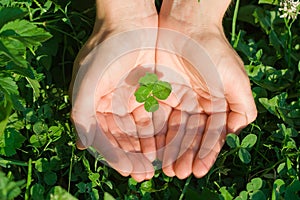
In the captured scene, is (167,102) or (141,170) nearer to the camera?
(141,170)

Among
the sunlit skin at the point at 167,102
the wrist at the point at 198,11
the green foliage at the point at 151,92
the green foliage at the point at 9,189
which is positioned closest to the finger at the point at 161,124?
the sunlit skin at the point at 167,102

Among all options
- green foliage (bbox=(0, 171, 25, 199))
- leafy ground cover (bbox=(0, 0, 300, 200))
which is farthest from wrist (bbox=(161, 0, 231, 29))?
green foliage (bbox=(0, 171, 25, 199))

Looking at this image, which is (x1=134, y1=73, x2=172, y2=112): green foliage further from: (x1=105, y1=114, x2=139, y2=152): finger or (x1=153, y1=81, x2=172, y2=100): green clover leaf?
(x1=105, y1=114, x2=139, y2=152): finger

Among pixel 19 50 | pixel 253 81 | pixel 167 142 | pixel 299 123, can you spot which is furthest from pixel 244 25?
pixel 19 50

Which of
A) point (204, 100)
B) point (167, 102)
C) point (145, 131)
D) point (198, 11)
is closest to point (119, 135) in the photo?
point (145, 131)

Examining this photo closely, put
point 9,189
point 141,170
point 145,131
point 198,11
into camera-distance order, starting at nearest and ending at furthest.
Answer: point 9,189 < point 141,170 < point 145,131 < point 198,11

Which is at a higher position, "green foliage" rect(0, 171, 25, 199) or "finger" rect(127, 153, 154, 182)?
"green foliage" rect(0, 171, 25, 199)

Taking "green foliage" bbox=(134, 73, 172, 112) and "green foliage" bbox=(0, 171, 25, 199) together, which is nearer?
"green foliage" bbox=(0, 171, 25, 199)

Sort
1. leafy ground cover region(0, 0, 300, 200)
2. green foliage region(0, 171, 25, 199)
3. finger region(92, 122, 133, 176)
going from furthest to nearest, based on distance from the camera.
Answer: finger region(92, 122, 133, 176) < leafy ground cover region(0, 0, 300, 200) < green foliage region(0, 171, 25, 199)

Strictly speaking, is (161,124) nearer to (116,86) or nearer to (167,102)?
(167,102)
